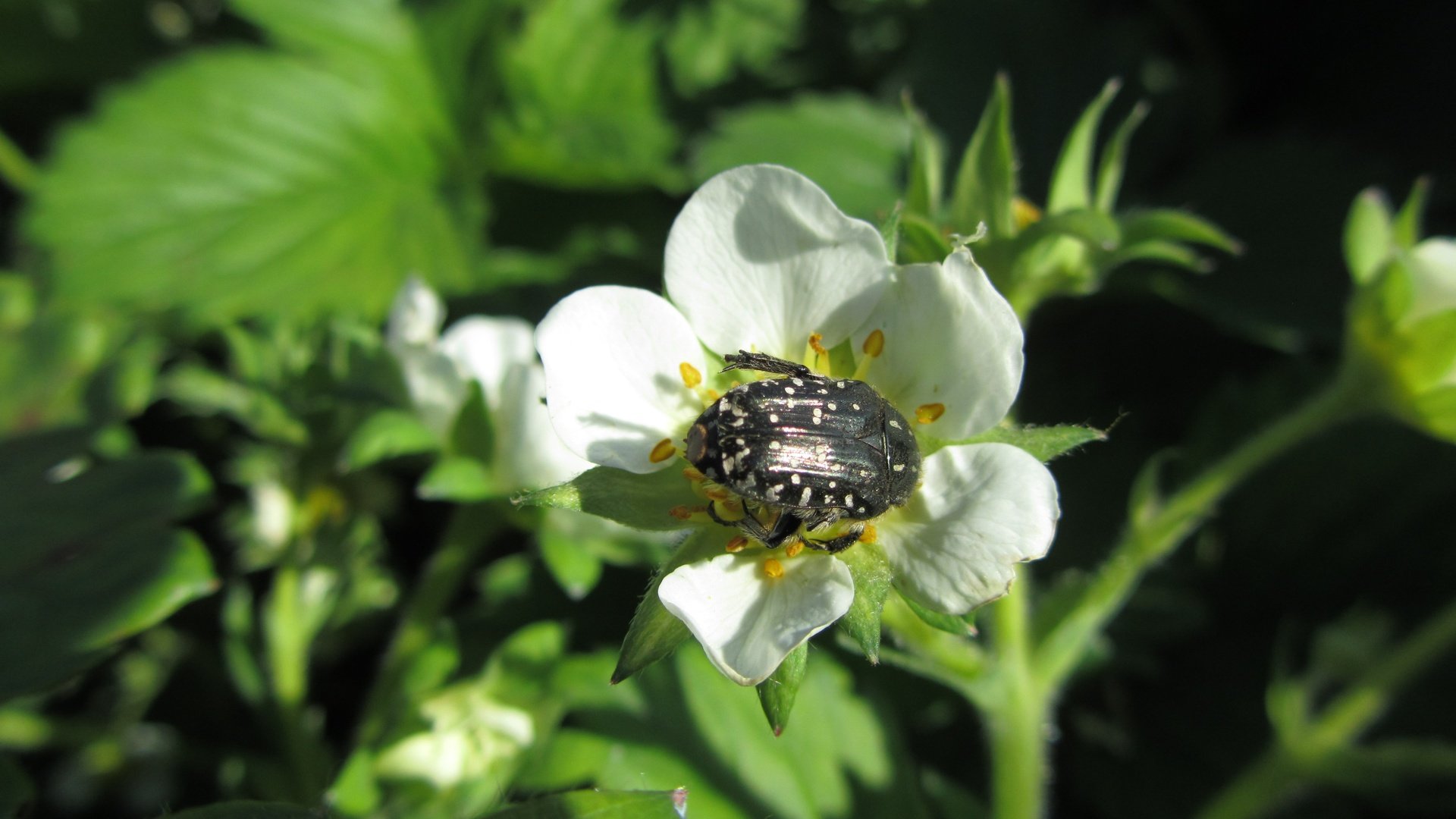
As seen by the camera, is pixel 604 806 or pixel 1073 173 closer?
pixel 604 806

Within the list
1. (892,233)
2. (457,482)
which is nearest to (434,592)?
(457,482)

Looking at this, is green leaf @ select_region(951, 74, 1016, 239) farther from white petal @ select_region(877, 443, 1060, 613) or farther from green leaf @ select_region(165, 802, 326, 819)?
green leaf @ select_region(165, 802, 326, 819)

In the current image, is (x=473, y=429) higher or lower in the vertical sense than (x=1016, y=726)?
higher

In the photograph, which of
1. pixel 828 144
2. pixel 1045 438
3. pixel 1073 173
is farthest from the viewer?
pixel 828 144

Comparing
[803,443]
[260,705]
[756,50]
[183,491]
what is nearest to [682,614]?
[803,443]

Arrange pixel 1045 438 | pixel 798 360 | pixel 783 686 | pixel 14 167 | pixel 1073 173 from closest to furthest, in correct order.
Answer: pixel 783 686, pixel 1045 438, pixel 798 360, pixel 1073 173, pixel 14 167

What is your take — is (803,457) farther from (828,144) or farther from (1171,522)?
(828,144)

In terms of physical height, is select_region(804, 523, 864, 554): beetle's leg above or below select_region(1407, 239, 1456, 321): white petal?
below

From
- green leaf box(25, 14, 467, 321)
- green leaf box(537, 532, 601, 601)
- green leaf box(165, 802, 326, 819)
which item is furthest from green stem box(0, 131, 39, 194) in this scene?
green leaf box(165, 802, 326, 819)
